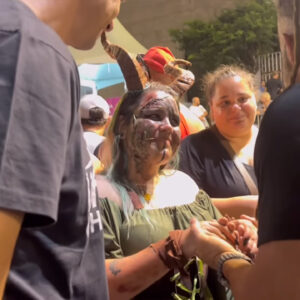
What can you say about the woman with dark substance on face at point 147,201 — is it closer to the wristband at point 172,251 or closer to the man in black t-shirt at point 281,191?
the wristband at point 172,251

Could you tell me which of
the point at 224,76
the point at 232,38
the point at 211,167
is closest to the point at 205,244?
the point at 211,167

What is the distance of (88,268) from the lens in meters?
0.78

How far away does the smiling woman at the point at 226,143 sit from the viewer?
2273 mm

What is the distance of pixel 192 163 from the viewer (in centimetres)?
236

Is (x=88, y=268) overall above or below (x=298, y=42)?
below

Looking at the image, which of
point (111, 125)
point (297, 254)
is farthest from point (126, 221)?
point (297, 254)

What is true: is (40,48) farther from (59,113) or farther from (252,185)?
(252,185)

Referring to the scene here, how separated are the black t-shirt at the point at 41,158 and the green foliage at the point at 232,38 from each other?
34.8 feet

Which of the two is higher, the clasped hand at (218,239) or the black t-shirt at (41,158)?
the black t-shirt at (41,158)

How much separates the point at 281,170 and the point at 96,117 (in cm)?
278

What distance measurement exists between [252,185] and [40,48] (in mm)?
1755

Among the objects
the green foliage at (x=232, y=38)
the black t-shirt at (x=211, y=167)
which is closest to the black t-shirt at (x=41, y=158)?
the black t-shirt at (x=211, y=167)

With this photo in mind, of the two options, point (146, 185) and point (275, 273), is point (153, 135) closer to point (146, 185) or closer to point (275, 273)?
point (146, 185)

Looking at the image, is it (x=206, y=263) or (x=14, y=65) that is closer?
(x=14, y=65)
